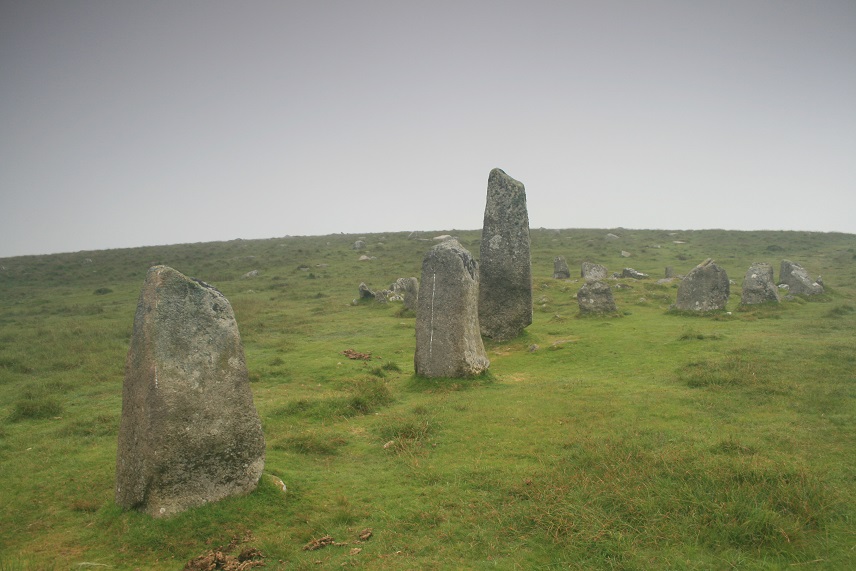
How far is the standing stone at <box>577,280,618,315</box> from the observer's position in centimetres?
2028

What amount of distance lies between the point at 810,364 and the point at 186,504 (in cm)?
1264

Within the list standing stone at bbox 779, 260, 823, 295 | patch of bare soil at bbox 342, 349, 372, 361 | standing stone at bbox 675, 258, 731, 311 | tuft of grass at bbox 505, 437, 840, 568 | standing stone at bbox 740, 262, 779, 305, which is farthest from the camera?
standing stone at bbox 779, 260, 823, 295

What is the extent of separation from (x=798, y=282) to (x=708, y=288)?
21.9 ft

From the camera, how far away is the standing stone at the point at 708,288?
19.8m

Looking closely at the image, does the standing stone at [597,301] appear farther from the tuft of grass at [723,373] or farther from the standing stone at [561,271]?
the standing stone at [561,271]

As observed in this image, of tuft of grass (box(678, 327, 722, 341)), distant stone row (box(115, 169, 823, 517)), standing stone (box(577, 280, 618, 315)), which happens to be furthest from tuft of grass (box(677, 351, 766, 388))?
distant stone row (box(115, 169, 823, 517))

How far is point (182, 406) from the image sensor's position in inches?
247

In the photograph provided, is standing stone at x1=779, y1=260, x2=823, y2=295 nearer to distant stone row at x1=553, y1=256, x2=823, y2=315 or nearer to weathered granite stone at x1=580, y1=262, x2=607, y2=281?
distant stone row at x1=553, y1=256, x2=823, y2=315

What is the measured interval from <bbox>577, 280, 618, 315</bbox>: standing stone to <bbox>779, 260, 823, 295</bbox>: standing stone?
364 inches

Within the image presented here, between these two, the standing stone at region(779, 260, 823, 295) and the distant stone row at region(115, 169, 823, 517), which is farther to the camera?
the standing stone at region(779, 260, 823, 295)

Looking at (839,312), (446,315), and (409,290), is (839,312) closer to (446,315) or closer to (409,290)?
(446,315)

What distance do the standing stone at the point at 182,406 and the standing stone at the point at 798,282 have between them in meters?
24.5

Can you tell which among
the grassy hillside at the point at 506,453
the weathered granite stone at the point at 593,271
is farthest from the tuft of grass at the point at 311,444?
the weathered granite stone at the point at 593,271

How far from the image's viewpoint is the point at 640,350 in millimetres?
14883
